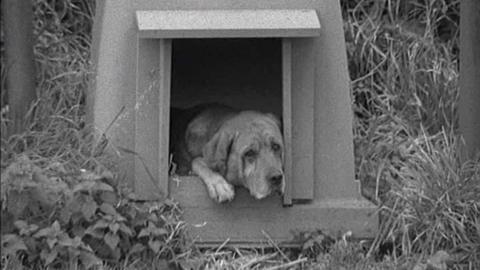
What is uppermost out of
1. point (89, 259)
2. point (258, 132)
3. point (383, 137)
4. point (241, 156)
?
point (383, 137)

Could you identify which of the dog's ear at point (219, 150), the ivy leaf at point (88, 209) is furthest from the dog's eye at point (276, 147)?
the ivy leaf at point (88, 209)

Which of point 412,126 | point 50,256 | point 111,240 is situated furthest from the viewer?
point 412,126

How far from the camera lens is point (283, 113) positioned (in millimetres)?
7285

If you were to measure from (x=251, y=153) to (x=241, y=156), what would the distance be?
7 cm

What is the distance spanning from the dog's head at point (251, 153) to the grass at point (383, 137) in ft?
1.52

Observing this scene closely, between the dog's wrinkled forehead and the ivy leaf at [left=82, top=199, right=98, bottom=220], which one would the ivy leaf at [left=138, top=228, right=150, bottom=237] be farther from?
the dog's wrinkled forehead

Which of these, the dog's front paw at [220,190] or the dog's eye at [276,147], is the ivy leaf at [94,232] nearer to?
the dog's front paw at [220,190]

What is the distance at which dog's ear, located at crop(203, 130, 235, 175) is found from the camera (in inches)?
283

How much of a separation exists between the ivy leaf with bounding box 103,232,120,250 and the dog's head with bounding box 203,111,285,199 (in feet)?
2.56

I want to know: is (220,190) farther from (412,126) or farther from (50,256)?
(412,126)

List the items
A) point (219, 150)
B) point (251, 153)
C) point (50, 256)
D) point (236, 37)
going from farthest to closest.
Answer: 1. point (236, 37)
2. point (219, 150)
3. point (251, 153)
4. point (50, 256)

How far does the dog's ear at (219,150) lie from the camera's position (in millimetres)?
7182

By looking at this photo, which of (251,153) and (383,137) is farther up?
(383,137)

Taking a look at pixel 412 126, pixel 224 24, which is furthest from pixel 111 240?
pixel 412 126
